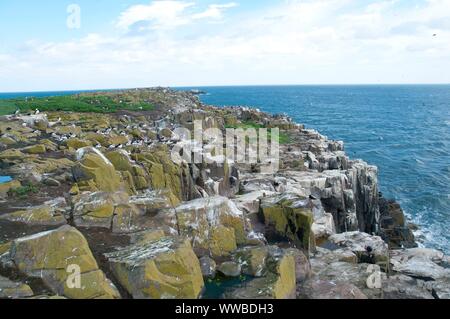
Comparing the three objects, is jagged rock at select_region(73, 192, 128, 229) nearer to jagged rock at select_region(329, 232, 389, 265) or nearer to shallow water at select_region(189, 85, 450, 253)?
jagged rock at select_region(329, 232, 389, 265)

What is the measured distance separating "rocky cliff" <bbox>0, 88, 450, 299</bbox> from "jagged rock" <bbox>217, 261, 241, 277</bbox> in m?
0.04

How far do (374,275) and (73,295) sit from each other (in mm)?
11624

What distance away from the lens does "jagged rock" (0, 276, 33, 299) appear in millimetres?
11383

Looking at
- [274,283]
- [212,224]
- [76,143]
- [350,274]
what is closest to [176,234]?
[212,224]

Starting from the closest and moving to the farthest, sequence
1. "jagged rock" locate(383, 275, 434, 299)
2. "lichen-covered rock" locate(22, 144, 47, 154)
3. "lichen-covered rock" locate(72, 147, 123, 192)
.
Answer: "jagged rock" locate(383, 275, 434, 299)
"lichen-covered rock" locate(72, 147, 123, 192)
"lichen-covered rock" locate(22, 144, 47, 154)

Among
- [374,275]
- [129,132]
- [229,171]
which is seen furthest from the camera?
[129,132]

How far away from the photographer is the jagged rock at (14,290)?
1138cm

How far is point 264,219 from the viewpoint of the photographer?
66.4ft

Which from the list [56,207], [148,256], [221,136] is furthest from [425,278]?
[221,136]

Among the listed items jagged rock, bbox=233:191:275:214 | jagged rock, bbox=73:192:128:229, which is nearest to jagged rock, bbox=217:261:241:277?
jagged rock, bbox=73:192:128:229

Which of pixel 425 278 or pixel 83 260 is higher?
pixel 83 260

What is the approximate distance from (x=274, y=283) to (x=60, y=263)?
709 centimetres
